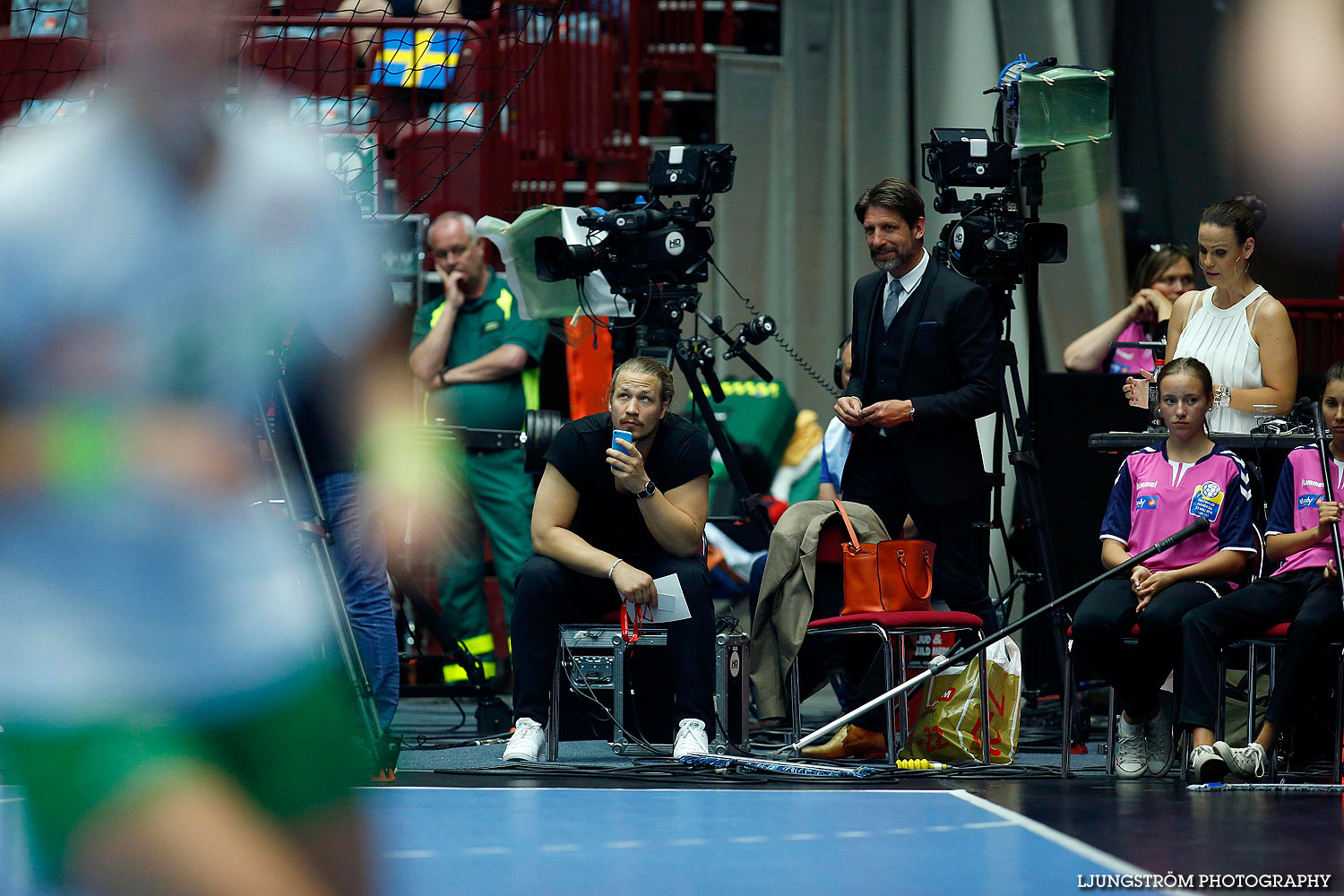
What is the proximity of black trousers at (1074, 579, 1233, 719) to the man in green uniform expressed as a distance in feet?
7.92

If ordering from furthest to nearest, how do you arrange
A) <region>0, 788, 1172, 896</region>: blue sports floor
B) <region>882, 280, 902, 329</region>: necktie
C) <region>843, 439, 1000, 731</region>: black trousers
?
<region>882, 280, 902, 329</region>: necktie → <region>843, 439, 1000, 731</region>: black trousers → <region>0, 788, 1172, 896</region>: blue sports floor

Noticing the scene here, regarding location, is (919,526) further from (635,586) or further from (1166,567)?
(635,586)

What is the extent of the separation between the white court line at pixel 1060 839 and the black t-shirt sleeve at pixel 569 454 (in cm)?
154

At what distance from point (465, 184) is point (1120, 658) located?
4.03 metres

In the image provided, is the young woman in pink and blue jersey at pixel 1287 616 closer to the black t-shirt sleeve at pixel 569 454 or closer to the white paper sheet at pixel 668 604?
the white paper sheet at pixel 668 604

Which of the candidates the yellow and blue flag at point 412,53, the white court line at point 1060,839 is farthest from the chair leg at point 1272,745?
the yellow and blue flag at point 412,53

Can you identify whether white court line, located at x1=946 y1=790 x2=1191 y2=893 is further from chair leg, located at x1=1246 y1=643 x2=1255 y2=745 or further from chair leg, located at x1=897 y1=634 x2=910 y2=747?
chair leg, located at x1=1246 y1=643 x2=1255 y2=745

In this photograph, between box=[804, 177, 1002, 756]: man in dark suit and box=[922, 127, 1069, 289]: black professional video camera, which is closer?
box=[804, 177, 1002, 756]: man in dark suit

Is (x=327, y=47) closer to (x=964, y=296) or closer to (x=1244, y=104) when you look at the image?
(x=964, y=296)

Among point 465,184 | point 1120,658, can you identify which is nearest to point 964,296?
point 1120,658

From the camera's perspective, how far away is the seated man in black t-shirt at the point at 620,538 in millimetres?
4789

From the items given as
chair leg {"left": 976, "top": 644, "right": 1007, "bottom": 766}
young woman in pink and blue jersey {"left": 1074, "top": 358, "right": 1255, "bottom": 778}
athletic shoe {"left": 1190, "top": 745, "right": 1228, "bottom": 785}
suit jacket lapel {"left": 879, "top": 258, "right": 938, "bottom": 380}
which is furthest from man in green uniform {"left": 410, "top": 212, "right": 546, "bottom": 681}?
athletic shoe {"left": 1190, "top": 745, "right": 1228, "bottom": 785}

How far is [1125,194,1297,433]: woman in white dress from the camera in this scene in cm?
514

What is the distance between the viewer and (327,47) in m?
7.87
